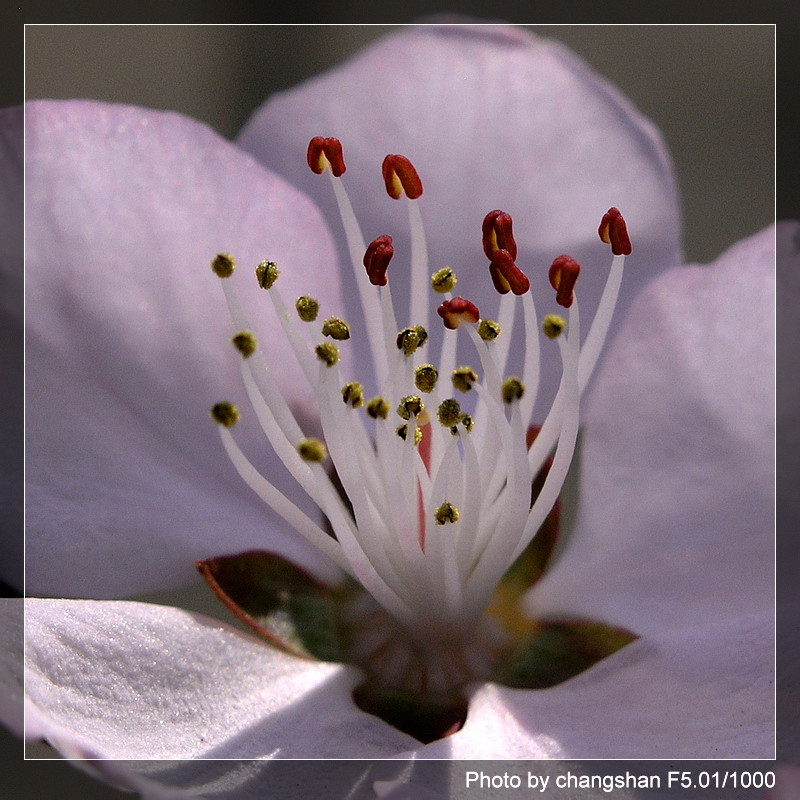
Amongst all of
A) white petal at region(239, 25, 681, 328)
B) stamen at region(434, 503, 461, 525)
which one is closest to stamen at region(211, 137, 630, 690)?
stamen at region(434, 503, 461, 525)

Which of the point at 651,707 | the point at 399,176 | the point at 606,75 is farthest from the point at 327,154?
the point at 651,707

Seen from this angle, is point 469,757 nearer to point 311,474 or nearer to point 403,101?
point 311,474

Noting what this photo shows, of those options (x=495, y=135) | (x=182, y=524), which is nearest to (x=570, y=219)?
(x=495, y=135)

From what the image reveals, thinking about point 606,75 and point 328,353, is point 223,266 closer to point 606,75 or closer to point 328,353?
point 328,353

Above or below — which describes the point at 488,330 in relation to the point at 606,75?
below

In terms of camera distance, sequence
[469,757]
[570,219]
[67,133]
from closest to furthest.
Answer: [469,757]
[67,133]
[570,219]

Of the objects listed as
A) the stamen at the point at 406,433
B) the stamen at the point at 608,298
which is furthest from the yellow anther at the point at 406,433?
the stamen at the point at 608,298

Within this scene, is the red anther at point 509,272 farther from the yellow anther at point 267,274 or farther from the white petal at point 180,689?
the white petal at point 180,689
